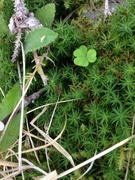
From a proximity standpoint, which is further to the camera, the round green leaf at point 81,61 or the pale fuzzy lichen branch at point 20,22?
the pale fuzzy lichen branch at point 20,22

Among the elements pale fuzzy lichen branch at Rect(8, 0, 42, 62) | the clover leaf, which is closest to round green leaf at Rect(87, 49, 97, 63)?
the clover leaf

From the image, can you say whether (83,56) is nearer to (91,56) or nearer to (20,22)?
(91,56)

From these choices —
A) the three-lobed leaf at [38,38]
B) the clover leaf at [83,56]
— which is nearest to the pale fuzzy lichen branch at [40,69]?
the three-lobed leaf at [38,38]

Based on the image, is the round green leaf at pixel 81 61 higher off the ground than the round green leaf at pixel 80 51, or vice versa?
the round green leaf at pixel 80 51

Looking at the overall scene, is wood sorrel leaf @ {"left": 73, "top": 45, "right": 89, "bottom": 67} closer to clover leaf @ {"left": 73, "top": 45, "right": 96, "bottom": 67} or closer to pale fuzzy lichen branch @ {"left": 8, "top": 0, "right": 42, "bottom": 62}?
clover leaf @ {"left": 73, "top": 45, "right": 96, "bottom": 67}


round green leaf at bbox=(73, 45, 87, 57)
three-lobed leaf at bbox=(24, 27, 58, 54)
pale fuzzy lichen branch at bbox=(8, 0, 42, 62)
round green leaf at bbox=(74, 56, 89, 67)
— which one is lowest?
round green leaf at bbox=(74, 56, 89, 67)

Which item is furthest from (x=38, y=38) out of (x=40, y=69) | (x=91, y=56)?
(x=91, y=56)

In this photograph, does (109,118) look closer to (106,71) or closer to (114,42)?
(106,71)

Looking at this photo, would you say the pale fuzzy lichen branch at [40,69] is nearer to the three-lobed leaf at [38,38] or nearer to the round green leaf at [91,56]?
the three-lobed leaf at [38,38]
